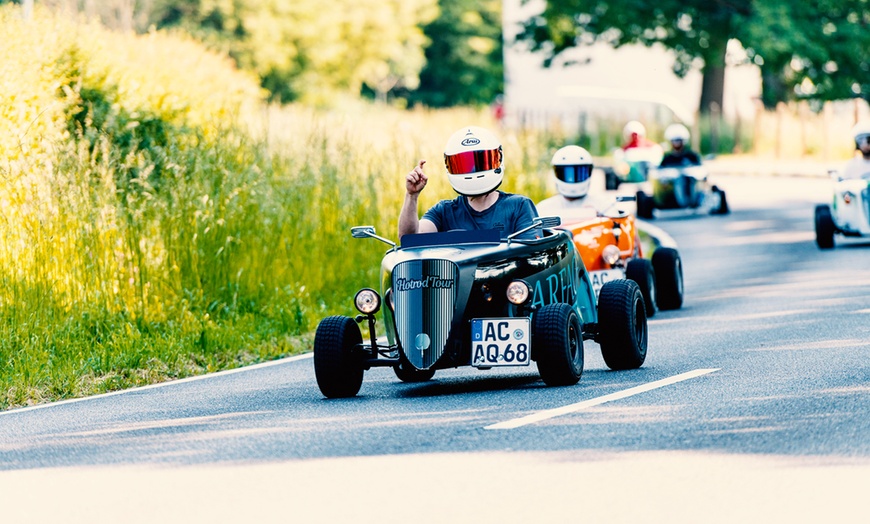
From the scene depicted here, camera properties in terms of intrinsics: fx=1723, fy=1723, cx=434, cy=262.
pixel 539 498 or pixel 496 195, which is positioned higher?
pixel 496 195

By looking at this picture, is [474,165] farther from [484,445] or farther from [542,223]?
[484,445]

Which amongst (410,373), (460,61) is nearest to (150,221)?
(410,373)

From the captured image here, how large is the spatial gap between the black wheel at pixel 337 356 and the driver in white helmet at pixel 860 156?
1296cm

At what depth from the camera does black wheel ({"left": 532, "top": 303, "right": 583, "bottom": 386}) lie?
1059 centimetres

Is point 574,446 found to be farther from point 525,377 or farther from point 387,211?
Result: point 387,211

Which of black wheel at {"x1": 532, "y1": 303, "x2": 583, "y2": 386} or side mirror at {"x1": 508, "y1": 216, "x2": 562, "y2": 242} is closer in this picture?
black wheel at {"x1": 532, "y1": 303, "x2": 583, "y2": 386}

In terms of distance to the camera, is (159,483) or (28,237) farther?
(28,237)

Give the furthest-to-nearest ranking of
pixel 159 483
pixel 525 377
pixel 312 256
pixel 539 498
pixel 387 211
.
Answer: pixel 387 211
pixel 312 256
pixel 525 377
pixel 159 483
pixel 539 498

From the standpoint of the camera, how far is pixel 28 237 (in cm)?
1467

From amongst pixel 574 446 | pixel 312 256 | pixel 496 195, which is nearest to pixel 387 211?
pixel 312 256

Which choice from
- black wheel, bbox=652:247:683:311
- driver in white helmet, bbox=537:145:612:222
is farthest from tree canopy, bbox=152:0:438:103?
black wheel, bbox=652:247:683:311

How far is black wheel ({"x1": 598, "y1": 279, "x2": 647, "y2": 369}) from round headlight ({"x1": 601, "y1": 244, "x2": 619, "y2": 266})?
11.5 ft

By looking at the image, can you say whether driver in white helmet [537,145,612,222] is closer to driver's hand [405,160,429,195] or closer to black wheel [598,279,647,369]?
black wheel [598,279,647,369]

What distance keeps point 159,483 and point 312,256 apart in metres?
9.84
